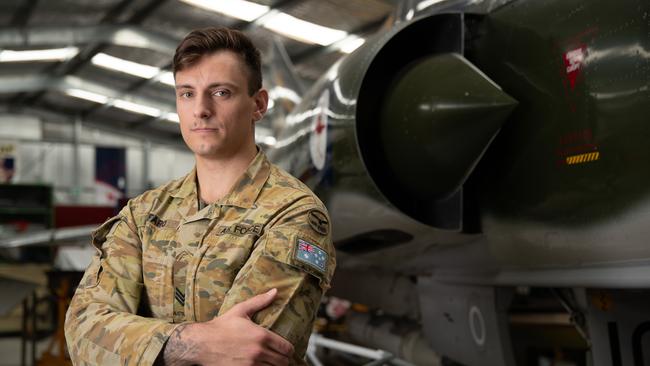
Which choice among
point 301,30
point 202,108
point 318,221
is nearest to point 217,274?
point 318,221

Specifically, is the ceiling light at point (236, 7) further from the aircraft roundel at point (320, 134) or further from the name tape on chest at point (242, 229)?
the name tape on chest at point (242, 229)

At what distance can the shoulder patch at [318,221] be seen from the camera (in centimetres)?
150

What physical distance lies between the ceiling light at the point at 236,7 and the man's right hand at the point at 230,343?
9720 millimetres

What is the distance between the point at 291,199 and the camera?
5.04ft

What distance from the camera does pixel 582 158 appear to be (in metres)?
2.20

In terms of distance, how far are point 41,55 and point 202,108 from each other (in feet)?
51.2

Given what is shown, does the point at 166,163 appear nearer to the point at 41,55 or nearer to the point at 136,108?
the point at 136,108

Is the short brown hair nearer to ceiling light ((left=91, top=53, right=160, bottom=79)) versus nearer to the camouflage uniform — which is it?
the camouflage uniform

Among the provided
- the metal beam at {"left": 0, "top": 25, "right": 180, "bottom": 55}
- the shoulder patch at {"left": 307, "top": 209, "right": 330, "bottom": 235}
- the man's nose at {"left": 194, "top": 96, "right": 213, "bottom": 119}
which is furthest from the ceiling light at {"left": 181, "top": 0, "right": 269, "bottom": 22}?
the shoulder patch at {"left": 307, "top": 209, "right": 330, "bottom": 235}

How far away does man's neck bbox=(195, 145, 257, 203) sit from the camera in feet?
5.31

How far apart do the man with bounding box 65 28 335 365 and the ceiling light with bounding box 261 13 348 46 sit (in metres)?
9.79

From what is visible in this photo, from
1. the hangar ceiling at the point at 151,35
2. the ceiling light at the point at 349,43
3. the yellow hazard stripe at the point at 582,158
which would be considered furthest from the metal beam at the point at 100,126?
the yellow hazard stripe at the point at 582,158

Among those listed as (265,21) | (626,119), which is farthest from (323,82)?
(265,21)

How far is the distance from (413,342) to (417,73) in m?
2.45
